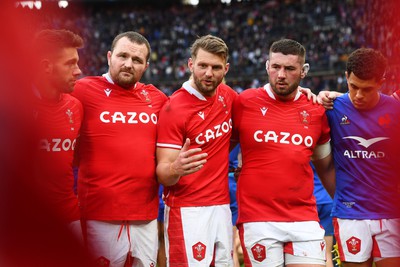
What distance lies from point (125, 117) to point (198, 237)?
39.1 inches

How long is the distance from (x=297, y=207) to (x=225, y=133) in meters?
0.77

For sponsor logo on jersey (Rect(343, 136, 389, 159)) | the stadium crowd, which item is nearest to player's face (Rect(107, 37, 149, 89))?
sponsor logo on jersey (Rect(343, 136, 389, 159))

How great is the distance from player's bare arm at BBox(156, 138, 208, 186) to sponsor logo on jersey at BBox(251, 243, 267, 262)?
2.59 feet

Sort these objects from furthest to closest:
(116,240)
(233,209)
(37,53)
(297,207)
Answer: (233,209) < (297,207) < (116,240) < (37,53)

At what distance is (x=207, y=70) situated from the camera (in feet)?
12.2

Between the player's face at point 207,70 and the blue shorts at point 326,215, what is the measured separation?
269 centimetres

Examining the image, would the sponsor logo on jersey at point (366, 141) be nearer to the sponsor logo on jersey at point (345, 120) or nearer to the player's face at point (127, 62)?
the sponsor logo on jersey at point (345, 120)

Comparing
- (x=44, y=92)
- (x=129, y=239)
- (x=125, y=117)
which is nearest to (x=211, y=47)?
(x=125, y=117)

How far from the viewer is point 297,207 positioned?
3.88 metres

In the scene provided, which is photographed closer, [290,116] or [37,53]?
[37,53]

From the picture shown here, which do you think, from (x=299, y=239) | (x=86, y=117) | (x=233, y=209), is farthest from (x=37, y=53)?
(x=233, y=209)

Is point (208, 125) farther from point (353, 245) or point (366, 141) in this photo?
point (353, 245)

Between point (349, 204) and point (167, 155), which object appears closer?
point (167, 155)

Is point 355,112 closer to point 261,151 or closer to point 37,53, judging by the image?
point 261,151
